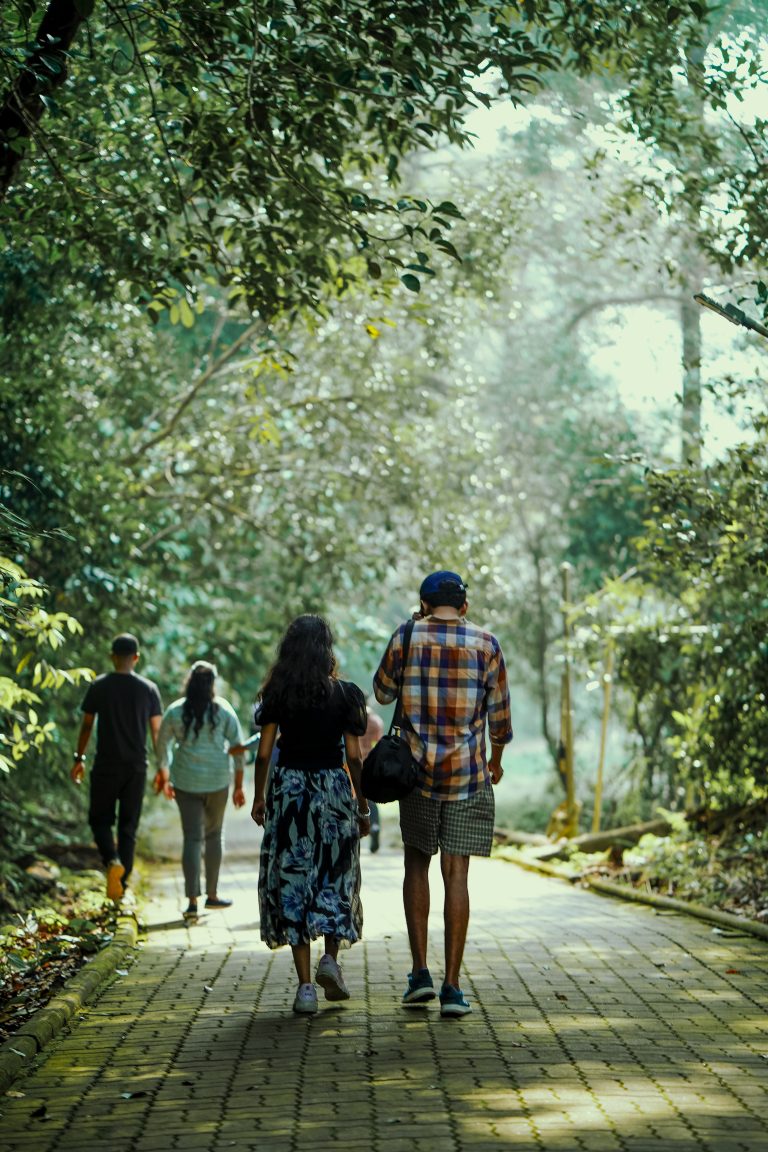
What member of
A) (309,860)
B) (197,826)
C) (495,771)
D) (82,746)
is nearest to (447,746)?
(495,771)

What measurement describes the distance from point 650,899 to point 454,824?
667 centimetres

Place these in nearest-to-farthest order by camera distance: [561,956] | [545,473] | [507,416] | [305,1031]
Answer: [305,1031] → [561,956] → [545,473] → [507,416]

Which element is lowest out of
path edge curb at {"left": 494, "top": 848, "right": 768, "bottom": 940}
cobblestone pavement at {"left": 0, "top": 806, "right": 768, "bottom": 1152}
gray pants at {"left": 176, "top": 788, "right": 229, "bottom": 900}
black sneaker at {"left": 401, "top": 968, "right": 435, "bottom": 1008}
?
cobblestone pavement at {"left": 0, "top": 806, "right": 768, "bottom": 1152}

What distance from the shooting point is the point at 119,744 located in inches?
505

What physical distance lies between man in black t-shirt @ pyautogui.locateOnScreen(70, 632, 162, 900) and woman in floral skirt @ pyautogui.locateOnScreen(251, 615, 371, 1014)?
4.86 metres

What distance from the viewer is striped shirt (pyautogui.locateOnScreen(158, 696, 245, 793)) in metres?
12.6


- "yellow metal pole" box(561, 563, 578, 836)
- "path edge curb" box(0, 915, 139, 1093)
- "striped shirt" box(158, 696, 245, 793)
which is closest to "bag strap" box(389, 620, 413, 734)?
"path edge curb" box(0, 915, 139, 1093)

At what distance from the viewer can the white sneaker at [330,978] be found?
8.00 m

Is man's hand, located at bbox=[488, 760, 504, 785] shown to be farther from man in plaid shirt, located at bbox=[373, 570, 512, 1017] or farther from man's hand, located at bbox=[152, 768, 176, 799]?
man's hand, located at bbox=[152, 768, 176, 799]

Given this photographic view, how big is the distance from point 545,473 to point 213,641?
12244 mm

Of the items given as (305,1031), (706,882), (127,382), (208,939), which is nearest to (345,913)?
(305,1031)

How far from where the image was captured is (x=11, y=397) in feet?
48.5

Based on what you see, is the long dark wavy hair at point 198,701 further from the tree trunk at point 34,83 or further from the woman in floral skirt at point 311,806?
the tree trunk at point 34,83

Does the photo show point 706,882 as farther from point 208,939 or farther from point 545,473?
point 545,473
